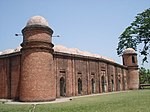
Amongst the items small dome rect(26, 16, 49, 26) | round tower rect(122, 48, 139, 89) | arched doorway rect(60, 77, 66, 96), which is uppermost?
small dome rect(26, 16, 49, 26)

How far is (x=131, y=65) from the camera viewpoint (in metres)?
38.1

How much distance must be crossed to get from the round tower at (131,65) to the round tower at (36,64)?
69.6ft

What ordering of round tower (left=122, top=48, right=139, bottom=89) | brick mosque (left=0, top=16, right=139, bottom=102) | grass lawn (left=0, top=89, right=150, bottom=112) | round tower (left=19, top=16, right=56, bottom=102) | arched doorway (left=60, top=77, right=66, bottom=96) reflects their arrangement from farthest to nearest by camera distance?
round tower (left=122, top=48, right=139, bottom=89)
arched doorway (left=60, top=77, right=66, bottom=96)
brick mosque (left=0, top=16, right=139, bottom=102)
round tower (left=19, top=16, right=56, bottom=102)
grass lawn (left=0, top=89, right=150, bottom=112)

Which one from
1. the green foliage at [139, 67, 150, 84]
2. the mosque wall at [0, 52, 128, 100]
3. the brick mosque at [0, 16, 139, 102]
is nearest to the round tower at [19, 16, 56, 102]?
the brick mosque at [0, 16, 139, 102]

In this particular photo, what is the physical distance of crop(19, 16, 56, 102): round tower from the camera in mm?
18266

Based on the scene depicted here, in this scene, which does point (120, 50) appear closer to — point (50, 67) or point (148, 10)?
point (148, 10)

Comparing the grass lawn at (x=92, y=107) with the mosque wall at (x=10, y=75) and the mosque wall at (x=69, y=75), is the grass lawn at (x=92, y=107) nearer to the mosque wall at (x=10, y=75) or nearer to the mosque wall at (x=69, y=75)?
the mosque wall at (x=10, y=75)

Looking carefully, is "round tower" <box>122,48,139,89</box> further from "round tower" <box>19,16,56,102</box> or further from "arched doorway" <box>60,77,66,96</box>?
"round tower" <box>19,16,56,102</box>

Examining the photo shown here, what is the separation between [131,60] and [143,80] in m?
22.0

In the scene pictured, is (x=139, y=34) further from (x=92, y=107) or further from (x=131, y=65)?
(x=92, y=107)

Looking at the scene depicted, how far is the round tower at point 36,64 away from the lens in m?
18.3

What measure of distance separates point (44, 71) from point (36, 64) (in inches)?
32.6

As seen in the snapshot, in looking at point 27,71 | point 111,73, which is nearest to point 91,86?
point 111,73

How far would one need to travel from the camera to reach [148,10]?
3712 centimetres
